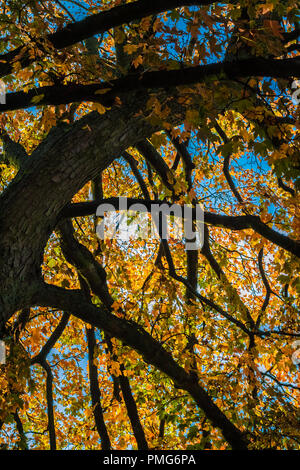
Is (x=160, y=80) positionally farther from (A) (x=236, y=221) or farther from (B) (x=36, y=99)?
(A) (x=236, y=221)

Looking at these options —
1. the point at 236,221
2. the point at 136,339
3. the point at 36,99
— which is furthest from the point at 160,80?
the point at 136,339

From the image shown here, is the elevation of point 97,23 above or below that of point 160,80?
above

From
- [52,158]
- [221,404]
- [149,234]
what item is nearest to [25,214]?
[52,158]

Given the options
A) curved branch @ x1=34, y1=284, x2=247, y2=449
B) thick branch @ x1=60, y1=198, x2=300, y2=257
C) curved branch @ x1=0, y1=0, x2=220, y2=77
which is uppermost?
curved branch @ x1=0, y1=0, x2=220, y2=77

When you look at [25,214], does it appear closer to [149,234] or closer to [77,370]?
[149,234]

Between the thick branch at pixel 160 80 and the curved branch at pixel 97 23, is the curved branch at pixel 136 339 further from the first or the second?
the curved branch at pixel 97 23

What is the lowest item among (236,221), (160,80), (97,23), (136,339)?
(136,339)

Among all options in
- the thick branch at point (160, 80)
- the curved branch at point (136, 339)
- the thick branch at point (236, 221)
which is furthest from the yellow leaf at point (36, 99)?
the curved branch at point (136, 339)

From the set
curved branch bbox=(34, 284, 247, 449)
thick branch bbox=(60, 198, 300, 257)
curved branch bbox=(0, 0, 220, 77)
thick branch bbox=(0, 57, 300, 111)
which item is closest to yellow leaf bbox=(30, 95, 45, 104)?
thick branch bbox=(0, 57, 300, 111)

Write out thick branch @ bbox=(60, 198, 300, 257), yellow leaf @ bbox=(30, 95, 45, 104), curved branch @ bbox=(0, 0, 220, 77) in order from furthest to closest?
1. thick branch @ bbox=(60, 198, 300, 257)
2. yellow leaf @ bbox=(30, 95, 45, 104)
3. curved branch @ bbox=(0, 0, 220, 77)

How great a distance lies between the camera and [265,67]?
2.26m

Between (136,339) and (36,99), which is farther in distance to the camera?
(136,339)

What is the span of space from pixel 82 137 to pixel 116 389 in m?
3.99

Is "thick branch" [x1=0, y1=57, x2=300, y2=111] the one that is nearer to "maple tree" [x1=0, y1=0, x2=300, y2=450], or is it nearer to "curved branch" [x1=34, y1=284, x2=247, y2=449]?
"maple tree" [x1=0, y1=0, x2=300, y2=450]
